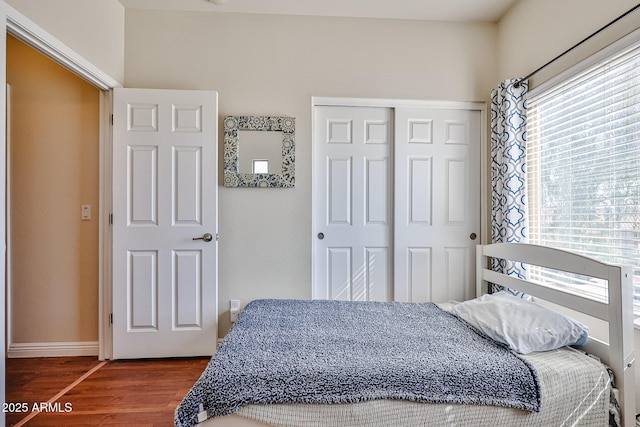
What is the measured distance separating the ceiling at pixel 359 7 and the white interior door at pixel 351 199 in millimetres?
750

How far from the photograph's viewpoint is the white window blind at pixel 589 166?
1.52 m

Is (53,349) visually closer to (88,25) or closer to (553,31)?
(88,25)

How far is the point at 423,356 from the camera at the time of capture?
127 centimetres

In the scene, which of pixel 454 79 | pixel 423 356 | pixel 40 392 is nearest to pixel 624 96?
pixel 454 79

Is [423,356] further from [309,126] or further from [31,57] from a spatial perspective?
[31,57]

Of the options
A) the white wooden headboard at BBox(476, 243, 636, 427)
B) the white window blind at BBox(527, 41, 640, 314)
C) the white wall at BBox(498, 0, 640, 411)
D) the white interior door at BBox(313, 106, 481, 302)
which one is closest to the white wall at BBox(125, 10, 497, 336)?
the white interior door at BBox(313, 106, 481, 302)

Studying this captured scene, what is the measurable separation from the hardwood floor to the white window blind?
2.56 metres

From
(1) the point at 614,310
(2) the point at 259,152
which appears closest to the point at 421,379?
(1) the point at 614,310

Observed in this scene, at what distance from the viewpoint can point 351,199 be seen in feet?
8.31

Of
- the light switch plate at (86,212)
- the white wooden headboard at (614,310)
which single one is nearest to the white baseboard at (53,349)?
the light switch plate at (86,212)

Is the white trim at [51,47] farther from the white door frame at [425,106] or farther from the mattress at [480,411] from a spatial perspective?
the mattress at [480,411]

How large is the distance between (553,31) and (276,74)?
1.95 meters

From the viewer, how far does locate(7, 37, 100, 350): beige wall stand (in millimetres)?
2322

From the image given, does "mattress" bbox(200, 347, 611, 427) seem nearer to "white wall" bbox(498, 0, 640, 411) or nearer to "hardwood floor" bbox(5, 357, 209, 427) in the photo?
"white wall" bbox(498, 0, 640, 411)
